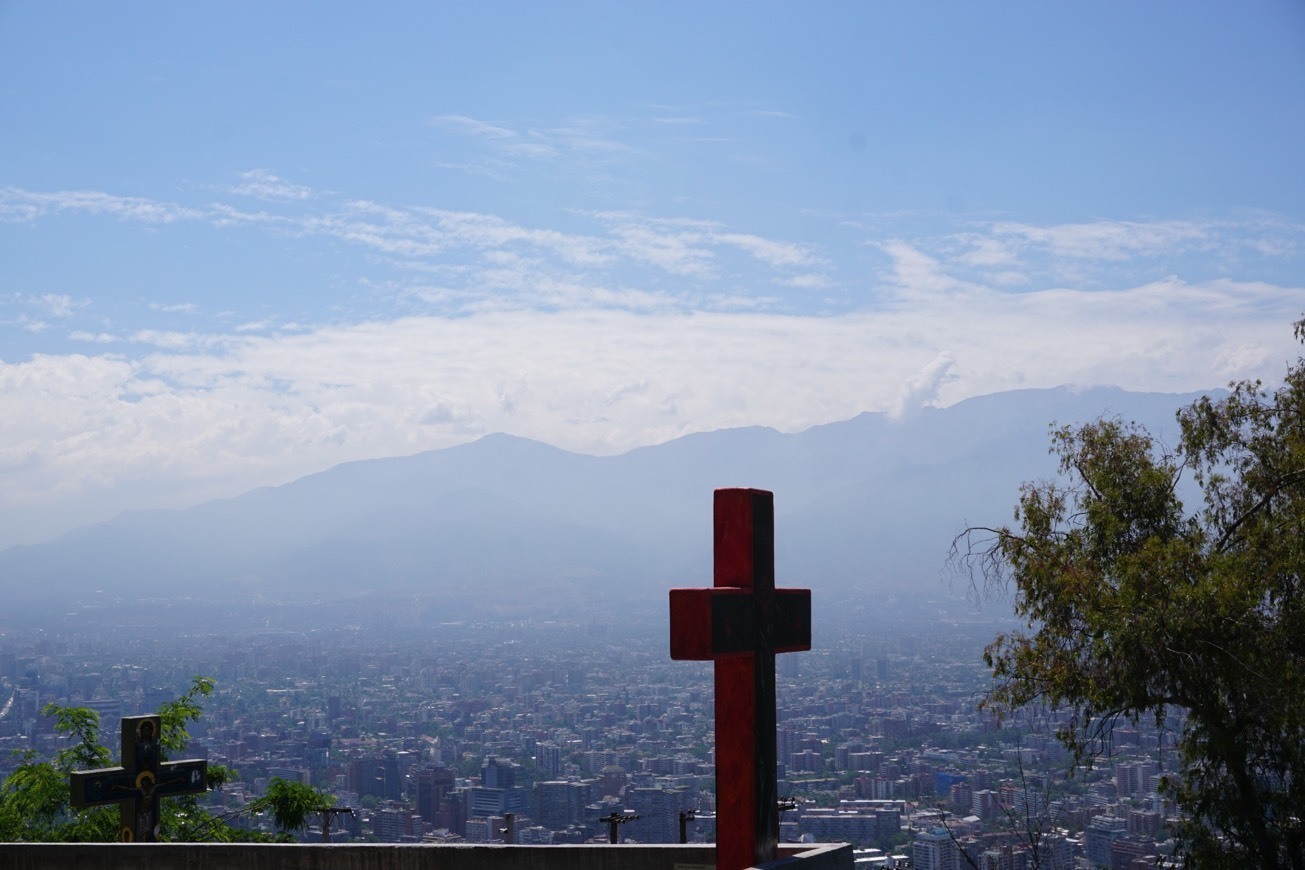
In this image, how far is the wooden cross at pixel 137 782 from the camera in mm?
11203

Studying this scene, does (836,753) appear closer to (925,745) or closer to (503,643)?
(925,745)

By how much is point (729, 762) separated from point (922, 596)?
126856mm

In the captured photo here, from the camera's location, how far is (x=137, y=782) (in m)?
11.4

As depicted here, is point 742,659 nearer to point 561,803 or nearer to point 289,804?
point 289,804

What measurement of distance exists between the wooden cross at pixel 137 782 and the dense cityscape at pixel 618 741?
292cm

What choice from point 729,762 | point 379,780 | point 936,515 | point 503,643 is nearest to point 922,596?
point 936,515

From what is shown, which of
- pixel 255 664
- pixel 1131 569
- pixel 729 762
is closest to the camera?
pixel 729 762

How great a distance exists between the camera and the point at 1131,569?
13.1m

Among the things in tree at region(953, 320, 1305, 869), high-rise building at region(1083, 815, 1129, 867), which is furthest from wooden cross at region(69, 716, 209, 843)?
high-rise building at region(1083, 815, 1129, 867)

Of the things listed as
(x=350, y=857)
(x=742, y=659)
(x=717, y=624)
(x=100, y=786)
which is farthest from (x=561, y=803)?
(x=717, y=624)

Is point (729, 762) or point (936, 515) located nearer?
point (729, 762)

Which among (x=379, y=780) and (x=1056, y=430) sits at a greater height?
(x=1056, y=430)

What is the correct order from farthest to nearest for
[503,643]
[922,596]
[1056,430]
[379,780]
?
[503,643]
[922,596]
[379,780]
[1056,430]

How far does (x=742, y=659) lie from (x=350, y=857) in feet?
11.6
